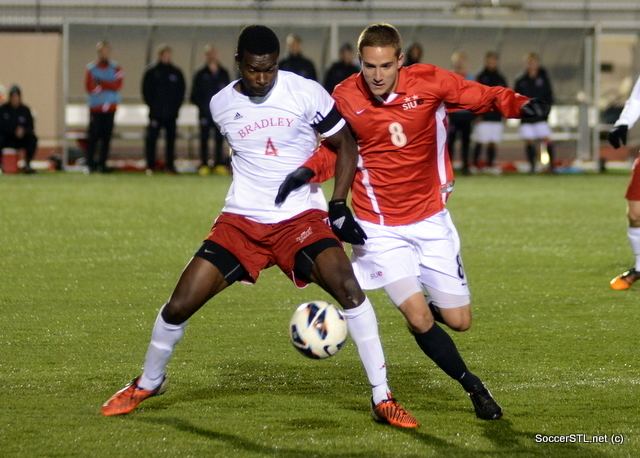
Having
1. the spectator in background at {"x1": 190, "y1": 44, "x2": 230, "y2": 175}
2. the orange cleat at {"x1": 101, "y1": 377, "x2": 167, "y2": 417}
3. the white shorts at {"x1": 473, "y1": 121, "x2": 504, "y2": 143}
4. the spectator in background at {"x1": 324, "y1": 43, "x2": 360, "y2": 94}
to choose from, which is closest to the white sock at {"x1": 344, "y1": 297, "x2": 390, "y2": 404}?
the orange cleat at {"x1": 101, "y1": 377, "x2": 167, "y2": 417}

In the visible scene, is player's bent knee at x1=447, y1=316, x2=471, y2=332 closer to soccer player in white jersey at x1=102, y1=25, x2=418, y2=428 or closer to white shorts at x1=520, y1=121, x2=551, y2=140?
soccer player in white jersey at x1=102, y1=25, x2=418, y2=428

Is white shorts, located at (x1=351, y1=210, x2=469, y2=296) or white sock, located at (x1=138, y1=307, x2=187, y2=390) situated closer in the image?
white sock, located at (x1=138, y1=307, x2=187, y2=390)

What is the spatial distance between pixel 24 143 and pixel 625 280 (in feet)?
50.2

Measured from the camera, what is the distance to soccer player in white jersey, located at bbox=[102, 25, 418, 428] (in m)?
6.64

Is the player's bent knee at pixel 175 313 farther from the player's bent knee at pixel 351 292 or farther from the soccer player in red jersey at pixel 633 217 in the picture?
the soccer player in red jersey at pixel 633 217

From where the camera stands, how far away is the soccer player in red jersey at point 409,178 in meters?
6.83

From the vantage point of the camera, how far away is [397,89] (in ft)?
23.0

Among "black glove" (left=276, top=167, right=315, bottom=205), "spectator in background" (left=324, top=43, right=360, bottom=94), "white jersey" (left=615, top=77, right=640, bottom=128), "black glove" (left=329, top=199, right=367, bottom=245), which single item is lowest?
"black glove" (left=329, top=199, right=367, bottom=245)

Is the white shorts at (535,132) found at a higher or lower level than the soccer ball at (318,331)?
higher

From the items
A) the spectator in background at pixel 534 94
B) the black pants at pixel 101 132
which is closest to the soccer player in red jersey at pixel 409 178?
the spectator in background at pixel 534 94

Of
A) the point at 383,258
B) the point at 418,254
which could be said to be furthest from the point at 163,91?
the point at 383,258

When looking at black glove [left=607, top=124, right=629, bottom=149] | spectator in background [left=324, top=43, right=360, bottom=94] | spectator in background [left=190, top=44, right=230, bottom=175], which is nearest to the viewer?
black glove [left=607, top=124, right=629, bottom=149]

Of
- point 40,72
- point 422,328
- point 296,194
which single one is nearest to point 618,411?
point 422,328

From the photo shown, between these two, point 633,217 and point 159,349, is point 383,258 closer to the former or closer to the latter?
point 159,349
